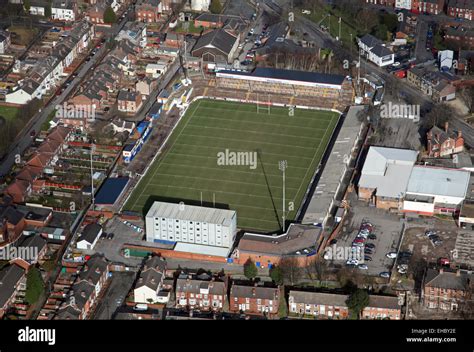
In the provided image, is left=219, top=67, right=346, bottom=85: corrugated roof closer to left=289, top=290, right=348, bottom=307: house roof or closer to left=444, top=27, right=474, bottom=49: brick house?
left=444, top=27, right=474, bottom=49: brick house

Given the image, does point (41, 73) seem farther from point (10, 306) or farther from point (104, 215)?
point (10, 306)

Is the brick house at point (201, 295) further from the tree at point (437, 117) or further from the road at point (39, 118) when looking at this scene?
the tree at point (437, 117)

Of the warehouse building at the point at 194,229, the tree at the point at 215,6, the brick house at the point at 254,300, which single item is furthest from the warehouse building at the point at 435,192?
the tree at the point at 215,6

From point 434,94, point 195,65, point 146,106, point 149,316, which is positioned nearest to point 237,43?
point 195,65

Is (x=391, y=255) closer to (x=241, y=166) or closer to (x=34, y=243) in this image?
(x=241, y=166)

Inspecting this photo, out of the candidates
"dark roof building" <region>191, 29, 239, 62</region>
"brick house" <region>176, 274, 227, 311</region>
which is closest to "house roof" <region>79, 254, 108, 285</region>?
"brick house" <region>176, 274, 227, 311</region>

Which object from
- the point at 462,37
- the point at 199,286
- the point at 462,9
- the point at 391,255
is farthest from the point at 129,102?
the point at 462,9
